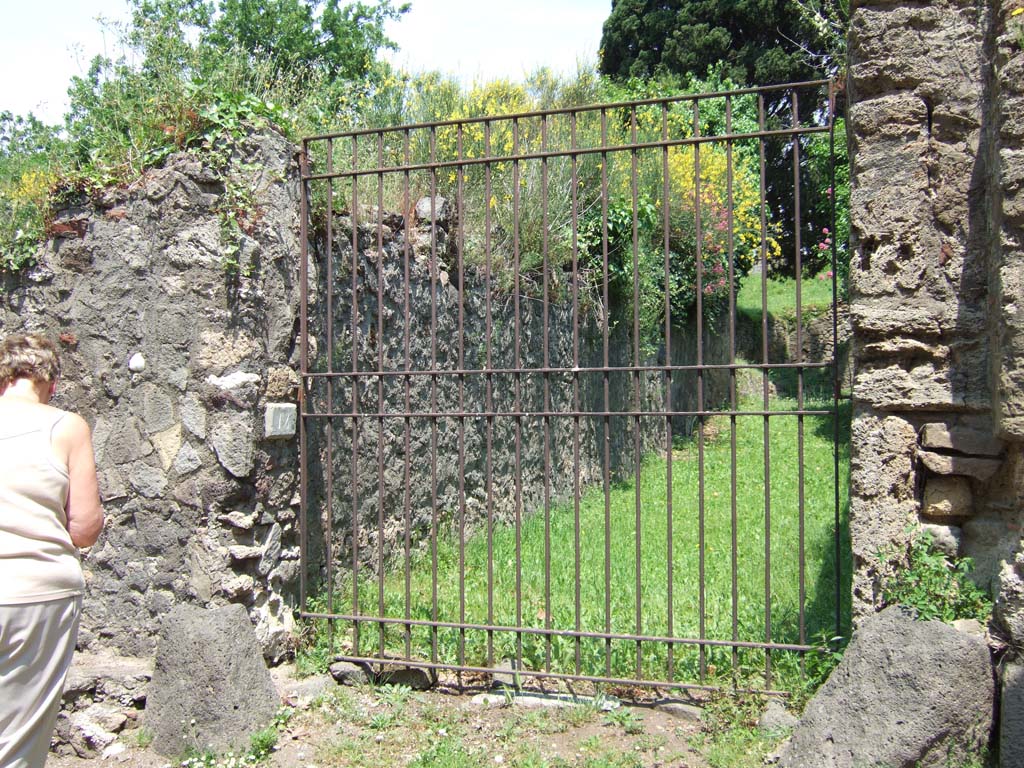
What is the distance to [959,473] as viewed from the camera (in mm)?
3281

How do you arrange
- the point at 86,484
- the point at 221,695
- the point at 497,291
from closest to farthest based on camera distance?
the point at 86,484, the point at 221,695, the point at 497,291

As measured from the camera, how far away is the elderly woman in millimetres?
2609

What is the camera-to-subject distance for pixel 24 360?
2.96 meters

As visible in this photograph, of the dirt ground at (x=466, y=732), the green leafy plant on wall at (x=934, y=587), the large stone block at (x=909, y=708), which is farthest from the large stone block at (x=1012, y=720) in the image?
the dirt ground at (x=466, y=732)

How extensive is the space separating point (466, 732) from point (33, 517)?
6.81ft

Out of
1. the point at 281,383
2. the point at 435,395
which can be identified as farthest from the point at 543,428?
the point at 281,383

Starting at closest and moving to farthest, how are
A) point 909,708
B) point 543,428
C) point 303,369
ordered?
point 909,708, point 303,369, point 543,428

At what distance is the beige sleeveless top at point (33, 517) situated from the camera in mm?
2623

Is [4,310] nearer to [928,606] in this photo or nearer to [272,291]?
[272,291]

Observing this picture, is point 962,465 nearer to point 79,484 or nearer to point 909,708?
point 909,708

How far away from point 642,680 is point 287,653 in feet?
5.85

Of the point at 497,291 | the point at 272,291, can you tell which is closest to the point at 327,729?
the point at 272,291

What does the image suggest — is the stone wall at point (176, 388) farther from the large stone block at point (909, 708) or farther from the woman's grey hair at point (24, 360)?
the large stone block at point (909, 708)

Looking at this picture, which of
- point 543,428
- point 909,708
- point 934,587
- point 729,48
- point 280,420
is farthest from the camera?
point 729,48
